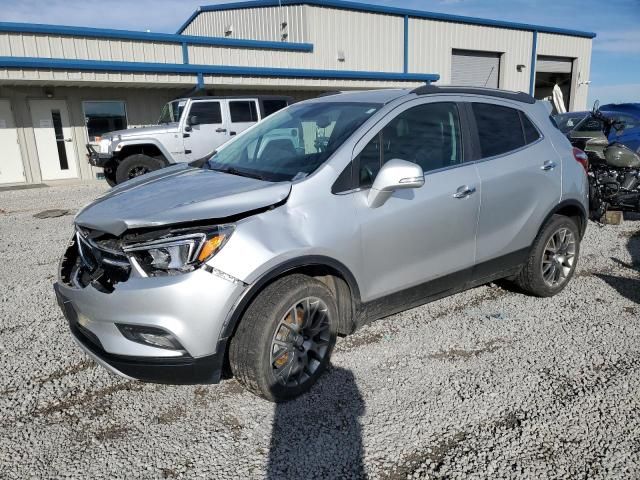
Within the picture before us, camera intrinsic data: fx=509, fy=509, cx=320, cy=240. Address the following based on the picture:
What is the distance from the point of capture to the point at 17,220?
29.7 ft

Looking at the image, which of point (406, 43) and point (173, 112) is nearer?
point (173, 112)

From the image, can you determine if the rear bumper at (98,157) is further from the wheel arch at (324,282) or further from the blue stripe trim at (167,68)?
the wheel arch at (324,282)

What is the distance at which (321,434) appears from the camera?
112 inches

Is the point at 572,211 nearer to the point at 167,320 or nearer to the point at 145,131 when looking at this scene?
the point at 167,320

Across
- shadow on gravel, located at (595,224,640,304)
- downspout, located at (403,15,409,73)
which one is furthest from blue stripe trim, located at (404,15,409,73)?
shadow on gravel, located at (595,224,640,304)

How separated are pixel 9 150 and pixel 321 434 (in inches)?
591

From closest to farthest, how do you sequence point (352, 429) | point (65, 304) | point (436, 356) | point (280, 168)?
point (352, 429) → point (65, 304) → point (280, 168) → point (436, 356)

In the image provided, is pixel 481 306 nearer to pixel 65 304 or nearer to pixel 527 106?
pixel 527 106

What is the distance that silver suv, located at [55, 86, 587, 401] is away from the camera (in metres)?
2.70

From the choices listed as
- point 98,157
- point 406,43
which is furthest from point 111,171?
point 406,43

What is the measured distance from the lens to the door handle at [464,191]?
12.1 ft

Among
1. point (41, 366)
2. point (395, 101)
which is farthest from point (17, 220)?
point (395, 101)

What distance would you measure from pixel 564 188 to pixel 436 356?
2010 mm

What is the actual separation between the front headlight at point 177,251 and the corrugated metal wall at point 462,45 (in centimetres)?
2178
